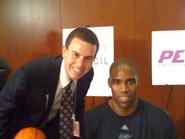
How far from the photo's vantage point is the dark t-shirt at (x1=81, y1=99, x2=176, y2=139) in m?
1.75

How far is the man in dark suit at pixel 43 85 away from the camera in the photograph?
1.69 metres

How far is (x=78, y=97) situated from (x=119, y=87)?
44cm

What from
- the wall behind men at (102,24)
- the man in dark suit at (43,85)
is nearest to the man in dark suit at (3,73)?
the man in dark suit at (43,85)

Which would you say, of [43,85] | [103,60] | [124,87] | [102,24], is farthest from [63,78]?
[102,24]

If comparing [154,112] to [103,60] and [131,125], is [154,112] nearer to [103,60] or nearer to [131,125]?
[131,125]

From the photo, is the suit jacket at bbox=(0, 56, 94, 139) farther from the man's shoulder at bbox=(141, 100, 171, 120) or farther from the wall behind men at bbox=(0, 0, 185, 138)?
the wall behind men at bbox=(0, 0, 185, 138)

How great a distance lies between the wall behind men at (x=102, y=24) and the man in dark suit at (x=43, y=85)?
1.04m

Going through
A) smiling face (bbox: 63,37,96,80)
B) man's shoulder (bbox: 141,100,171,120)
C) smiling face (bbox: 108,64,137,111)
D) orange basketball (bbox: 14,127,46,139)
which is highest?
smiling face (bbox: 63,37,96,80)

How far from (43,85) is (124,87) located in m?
Result: 0.47

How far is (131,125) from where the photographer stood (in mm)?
1763

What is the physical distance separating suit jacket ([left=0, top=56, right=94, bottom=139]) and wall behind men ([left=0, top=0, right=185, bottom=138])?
1.07 metres

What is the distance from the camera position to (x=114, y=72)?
6.06ft

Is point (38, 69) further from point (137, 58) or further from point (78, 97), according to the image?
point (137, 58)

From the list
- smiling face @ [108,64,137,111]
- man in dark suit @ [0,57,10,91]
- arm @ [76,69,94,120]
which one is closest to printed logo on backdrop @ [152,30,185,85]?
arm @ [76,69,94,120]
